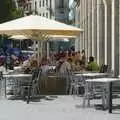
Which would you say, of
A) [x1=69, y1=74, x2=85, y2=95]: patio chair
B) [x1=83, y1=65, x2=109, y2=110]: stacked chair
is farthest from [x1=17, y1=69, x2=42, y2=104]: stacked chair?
[x1=83, y1=65, x2=109, y2=110]: stacked chair

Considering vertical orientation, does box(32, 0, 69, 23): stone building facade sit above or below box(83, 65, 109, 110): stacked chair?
above

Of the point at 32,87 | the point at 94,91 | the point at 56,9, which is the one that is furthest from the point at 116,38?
the point at 56,9

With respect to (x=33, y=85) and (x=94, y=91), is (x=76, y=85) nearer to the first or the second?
(x=33, y=85)

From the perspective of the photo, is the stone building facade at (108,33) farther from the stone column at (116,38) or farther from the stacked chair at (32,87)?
the stacked chair at (32,87)

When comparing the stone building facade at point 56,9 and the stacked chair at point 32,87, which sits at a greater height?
the stone building facade at point 56,9

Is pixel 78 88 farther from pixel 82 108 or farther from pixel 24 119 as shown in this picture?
pixel 24 119

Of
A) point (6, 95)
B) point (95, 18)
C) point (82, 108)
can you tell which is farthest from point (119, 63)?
point (95, 18)

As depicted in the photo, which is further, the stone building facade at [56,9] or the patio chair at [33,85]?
the stone building facade at [56,9]

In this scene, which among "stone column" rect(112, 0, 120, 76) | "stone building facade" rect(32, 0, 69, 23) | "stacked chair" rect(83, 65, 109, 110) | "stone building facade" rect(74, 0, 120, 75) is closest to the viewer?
"stacked chair" rect(83, 65, 109, 110)

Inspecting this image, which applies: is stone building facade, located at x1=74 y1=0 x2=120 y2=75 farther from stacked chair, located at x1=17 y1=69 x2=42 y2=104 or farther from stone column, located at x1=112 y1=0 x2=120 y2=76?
stacked chair, located at x1=17 y1=69 x2=42 y2=104

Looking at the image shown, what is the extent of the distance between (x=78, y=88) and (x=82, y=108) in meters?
3.57

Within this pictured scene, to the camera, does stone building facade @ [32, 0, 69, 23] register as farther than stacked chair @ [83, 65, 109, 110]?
Yes

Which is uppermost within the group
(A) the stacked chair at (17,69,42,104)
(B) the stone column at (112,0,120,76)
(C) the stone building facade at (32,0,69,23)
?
(C) the stone building facade at (32,0,69,23)

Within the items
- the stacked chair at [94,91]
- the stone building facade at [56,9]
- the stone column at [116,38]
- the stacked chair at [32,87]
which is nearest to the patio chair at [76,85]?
the stacked chair at [32,87]
